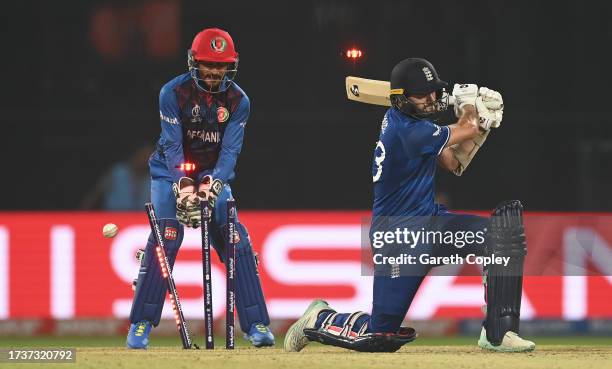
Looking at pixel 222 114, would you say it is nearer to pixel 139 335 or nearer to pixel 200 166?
pixel 200 166

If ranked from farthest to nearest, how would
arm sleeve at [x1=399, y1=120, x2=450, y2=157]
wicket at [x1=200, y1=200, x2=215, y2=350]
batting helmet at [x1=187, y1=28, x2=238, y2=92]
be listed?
1. batting helmet at [x1=187, y1=28, x2=238, y2=92]
2. wicket at [x1=200, y1=200, x2=215, y2=350]
3. arm sleeve at [x1=399, y1=120, x2=450, y2=157]

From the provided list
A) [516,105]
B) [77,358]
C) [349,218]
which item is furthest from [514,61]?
[77,358]

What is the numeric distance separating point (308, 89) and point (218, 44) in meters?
5.47

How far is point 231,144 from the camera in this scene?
8.12m

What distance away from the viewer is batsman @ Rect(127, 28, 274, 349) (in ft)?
26.3

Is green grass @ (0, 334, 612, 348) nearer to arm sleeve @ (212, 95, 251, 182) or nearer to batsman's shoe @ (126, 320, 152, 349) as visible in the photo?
batsman's shoe @ (126, 320, 152, 349)

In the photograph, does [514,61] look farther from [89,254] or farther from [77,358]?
[77,358]

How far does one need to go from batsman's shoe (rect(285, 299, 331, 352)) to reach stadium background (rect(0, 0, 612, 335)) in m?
5.10

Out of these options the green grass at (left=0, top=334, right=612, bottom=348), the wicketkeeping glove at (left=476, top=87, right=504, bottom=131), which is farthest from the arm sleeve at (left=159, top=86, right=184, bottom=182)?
the green grass at (left=0, top=334, right=612, bottom=348)

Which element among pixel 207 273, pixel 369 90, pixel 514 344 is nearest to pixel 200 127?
pixel 207 273

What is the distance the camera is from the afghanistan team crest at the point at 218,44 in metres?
8.03

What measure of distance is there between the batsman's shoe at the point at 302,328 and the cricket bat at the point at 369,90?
107 centimetres

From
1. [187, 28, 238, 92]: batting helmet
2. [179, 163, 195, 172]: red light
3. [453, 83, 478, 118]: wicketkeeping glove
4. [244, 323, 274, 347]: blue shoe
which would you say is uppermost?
[187, 28, 238, 92]: batting helmet

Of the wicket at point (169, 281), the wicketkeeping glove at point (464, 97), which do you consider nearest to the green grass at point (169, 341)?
the wicket at point (169, 281)
